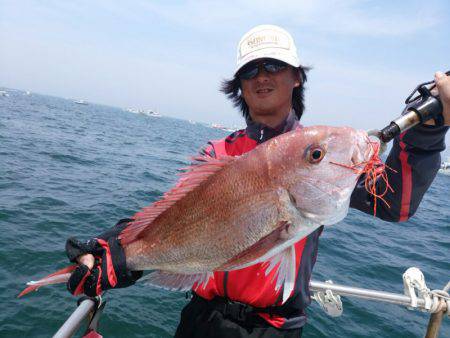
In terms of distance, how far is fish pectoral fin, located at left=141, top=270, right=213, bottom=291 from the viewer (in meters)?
2.46

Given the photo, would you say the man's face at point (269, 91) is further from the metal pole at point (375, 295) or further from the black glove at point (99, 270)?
the metal pole at point (375, 295)

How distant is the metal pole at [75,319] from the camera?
7.95ft

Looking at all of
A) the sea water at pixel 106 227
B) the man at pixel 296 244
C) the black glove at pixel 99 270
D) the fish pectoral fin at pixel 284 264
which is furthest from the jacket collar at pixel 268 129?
the sea water at pixel 106 227

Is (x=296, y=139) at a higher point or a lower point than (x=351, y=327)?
higher

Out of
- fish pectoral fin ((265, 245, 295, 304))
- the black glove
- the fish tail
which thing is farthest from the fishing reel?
the fish tail

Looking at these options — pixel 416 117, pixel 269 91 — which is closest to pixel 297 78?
pixel 269 91

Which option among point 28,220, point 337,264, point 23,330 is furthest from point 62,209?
point 337,264

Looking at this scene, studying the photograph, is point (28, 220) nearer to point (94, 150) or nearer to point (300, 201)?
point (300, 201)

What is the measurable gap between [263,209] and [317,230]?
0.96m

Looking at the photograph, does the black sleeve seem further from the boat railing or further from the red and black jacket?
the boat railing

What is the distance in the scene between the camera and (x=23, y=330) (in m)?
5.59

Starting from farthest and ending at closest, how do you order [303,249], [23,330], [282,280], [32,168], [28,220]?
[32,168] < [28,220] < [23,330] < [303,249] < [282,280]

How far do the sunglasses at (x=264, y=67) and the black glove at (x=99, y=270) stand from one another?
1.78 m

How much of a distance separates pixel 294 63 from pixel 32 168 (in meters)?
15.4
